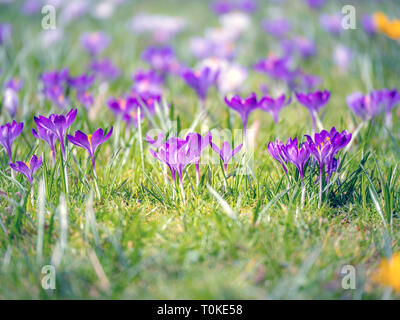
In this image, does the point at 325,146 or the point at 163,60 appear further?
the point at 163,60

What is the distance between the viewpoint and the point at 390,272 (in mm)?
1051

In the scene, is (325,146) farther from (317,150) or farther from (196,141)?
(196,141)

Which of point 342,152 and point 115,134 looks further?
point 115,134

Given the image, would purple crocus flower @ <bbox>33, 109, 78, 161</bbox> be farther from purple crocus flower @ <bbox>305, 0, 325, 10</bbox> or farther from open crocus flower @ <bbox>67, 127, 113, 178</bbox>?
purple crocus flower @ <bbox>305, 0, 325, 10</bbox>

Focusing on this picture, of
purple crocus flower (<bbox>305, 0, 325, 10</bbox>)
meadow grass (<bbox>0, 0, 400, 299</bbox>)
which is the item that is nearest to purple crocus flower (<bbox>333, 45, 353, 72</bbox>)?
purple crocus flower (<bbox>305, 0, 325, 10</bbox>)

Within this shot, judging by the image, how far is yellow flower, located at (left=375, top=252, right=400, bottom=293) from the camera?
103 centimetres

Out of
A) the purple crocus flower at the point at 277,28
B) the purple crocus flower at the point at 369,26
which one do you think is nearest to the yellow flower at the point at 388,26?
the purple crocus flower at the point at 369,26

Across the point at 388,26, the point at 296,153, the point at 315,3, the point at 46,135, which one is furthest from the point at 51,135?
the point at 315,3

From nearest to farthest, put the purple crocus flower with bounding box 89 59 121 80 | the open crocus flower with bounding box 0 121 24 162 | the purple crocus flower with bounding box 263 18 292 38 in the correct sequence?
the open crocus flower with bounding box 0 121 24 162 < the purple crocus flower with bounding box 89 59 121 80 < the purple crocus flower with bounding box 263 18 292 38

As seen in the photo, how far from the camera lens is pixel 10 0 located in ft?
17.2

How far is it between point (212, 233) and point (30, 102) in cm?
172
